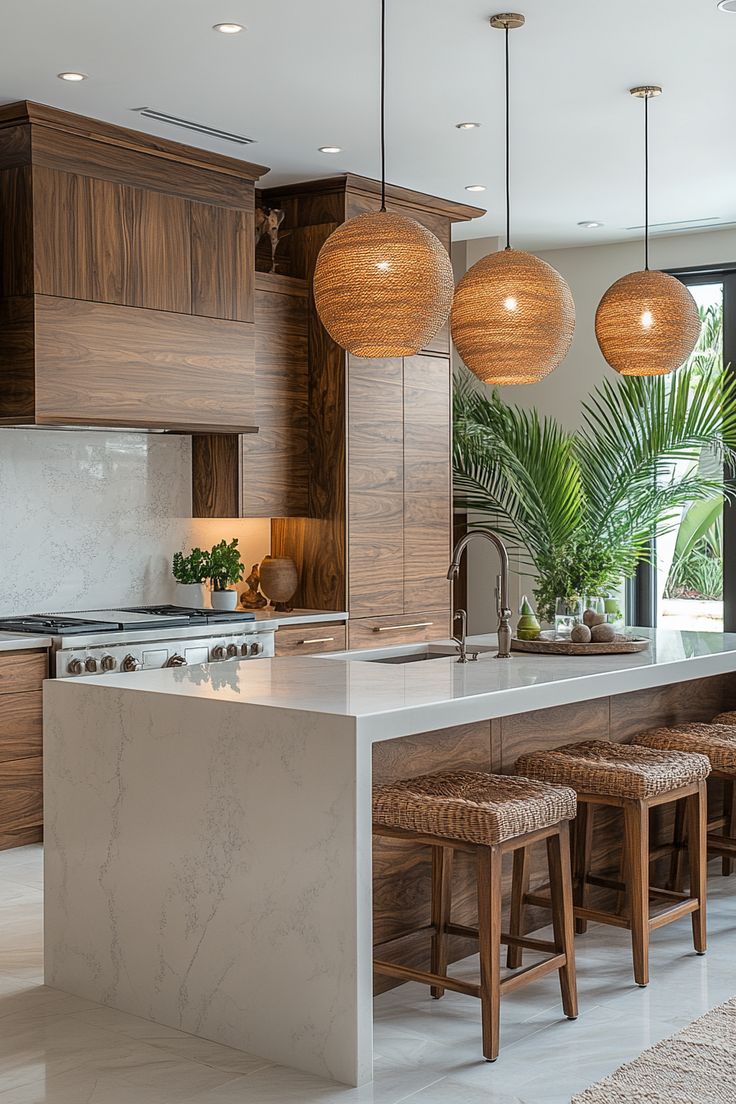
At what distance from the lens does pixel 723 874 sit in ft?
15.6

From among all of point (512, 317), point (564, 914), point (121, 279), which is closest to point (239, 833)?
point (564, 914)

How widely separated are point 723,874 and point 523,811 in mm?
1899

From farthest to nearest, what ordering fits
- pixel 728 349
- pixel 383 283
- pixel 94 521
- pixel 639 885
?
1. pixel 728 349
2. pixel 94 521
3. pixel 639 885
4. pixel 383 283

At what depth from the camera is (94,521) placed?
588 cm

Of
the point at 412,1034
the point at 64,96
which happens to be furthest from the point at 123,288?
the point at 412,1034

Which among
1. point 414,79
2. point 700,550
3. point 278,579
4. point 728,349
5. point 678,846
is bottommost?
point 678,846

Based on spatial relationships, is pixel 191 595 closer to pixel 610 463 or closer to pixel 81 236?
pixel 81 236

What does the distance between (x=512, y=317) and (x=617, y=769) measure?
1312 millimetres

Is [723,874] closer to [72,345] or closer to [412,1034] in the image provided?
[412,1034]

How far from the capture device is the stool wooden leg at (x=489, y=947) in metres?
3.10

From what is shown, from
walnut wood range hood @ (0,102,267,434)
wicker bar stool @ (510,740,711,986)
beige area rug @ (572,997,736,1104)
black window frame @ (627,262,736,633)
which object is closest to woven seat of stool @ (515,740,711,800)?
wicker bar stool @ (510,740,711,986)

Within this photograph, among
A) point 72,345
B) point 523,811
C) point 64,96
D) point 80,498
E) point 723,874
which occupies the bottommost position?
point 723,874

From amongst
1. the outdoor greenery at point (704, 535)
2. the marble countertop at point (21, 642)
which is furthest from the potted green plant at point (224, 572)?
the outdoor greenery at point (704, 535)

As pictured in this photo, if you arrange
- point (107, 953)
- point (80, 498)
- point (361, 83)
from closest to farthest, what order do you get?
point (107, 953) → point (361, 83) → point (80, 498)
